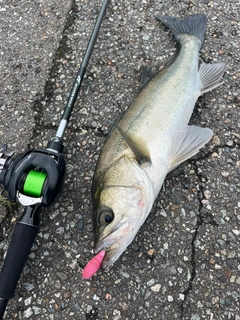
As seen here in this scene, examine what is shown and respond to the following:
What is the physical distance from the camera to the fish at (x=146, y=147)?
248 centimetres

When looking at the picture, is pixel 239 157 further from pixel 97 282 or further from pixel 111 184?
pixel 97 282

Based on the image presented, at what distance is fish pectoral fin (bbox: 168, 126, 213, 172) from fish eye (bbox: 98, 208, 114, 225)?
690mm

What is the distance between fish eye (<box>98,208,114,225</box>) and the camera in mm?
2475

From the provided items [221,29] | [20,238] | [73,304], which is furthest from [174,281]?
[221,29]

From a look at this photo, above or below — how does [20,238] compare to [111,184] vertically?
below

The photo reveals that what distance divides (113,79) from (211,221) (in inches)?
68.1

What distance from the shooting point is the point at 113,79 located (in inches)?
140

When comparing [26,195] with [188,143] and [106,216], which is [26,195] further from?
[188,143]

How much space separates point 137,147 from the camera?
2.75 metres

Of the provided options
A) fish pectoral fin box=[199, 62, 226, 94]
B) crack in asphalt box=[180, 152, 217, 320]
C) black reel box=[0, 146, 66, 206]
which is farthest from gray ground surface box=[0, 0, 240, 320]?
black reel box=[0, 146, 66, 206]

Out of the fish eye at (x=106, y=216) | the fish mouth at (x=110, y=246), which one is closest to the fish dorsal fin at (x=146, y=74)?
the fish eye at (x=106, y=216)

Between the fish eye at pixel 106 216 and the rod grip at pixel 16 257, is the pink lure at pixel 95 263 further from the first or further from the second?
the rod grip at pixel 16 257

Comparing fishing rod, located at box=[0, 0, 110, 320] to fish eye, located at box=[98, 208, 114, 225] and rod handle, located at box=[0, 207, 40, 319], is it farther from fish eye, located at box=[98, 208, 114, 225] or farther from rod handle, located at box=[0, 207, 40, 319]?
fish eye, located at box=[98, 208, 114, 225]

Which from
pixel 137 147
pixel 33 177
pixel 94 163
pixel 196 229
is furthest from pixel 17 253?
pixel 196 229
